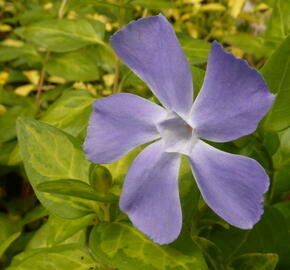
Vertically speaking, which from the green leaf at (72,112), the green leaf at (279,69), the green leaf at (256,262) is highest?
the green leaf at (279,69)

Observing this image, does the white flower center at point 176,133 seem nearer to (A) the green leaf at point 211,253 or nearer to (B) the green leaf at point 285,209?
(A) the green leaf at point 211,253

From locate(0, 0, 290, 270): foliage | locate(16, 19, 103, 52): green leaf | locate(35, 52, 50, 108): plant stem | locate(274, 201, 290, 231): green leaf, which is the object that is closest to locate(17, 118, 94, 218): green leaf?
locate(0, 0, 290, 270): foliage

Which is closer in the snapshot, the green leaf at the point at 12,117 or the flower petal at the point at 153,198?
the flower petal at the point at 153,198

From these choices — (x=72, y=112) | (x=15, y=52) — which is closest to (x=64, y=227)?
(x=72, y=112)

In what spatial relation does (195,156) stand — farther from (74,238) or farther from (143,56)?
(74,238)

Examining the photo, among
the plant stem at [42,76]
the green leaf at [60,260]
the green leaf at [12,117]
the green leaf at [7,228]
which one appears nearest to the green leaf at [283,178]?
the green leaf at [60,260]

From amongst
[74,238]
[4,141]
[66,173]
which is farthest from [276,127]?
[4,141]

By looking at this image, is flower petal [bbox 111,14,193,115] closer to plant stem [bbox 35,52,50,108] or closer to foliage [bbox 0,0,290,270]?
foliage [bbox 0,0,290,270]
